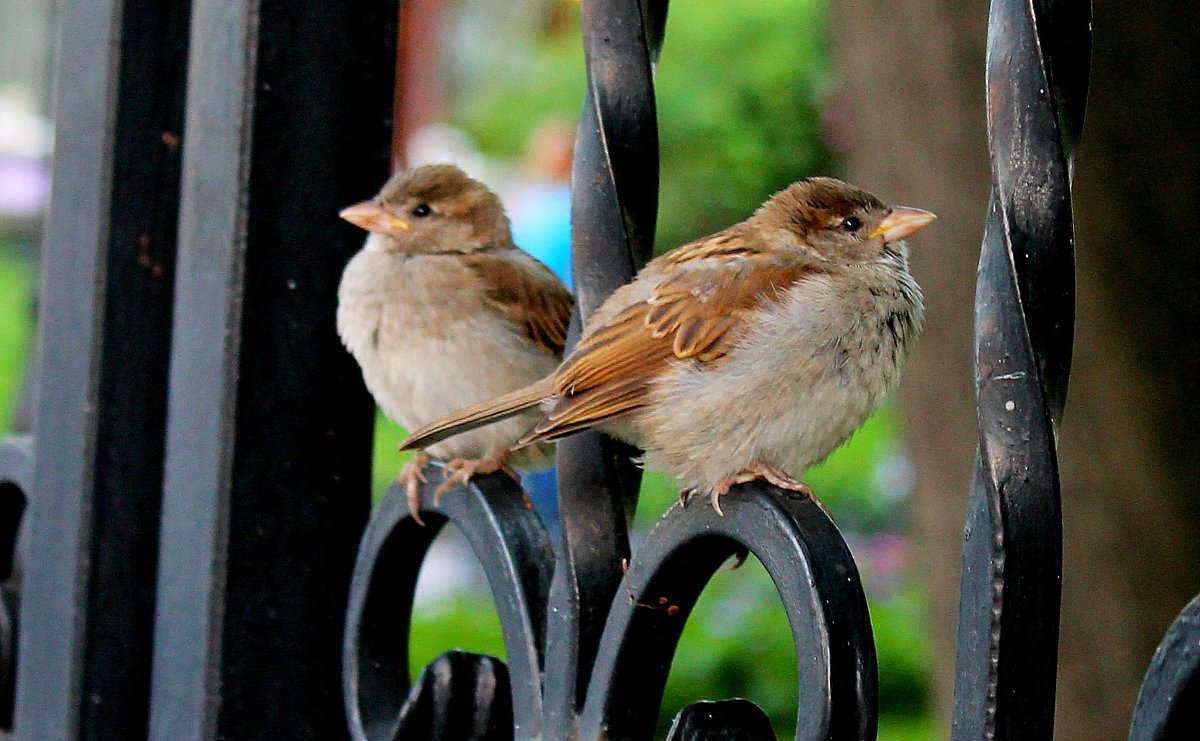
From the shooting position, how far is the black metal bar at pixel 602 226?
128 cm

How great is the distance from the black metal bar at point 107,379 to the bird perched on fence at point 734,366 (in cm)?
34

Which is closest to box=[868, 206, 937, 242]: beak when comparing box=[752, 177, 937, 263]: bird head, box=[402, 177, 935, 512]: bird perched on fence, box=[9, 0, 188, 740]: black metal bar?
box=[752, 177, 937, 263]: bird head

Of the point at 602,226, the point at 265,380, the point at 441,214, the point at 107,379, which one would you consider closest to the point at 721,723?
the point at 602,226

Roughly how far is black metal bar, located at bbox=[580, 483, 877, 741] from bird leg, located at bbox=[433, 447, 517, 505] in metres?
0.35

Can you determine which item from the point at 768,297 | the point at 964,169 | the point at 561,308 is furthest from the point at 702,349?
the point at 964,169

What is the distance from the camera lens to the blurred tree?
3662mm

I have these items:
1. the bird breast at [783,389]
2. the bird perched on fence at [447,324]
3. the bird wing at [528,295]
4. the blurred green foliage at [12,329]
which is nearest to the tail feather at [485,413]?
the bird breast at [783,389]

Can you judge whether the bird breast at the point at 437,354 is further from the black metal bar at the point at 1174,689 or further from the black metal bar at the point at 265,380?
the black metal bar at the point at 1174,689

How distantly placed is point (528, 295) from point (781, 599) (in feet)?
5.65

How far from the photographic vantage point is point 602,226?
4.29 ft

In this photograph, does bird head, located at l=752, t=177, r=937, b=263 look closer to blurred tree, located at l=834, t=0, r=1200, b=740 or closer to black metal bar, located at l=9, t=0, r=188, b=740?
black metal bar, located at l=9, t=0, r=188, b=740

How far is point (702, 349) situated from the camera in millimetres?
1724

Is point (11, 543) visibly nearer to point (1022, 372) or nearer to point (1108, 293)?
point (1022, 372)

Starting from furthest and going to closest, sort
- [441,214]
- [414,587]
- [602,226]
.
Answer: [441,214] < [414,587] < [602,226]
